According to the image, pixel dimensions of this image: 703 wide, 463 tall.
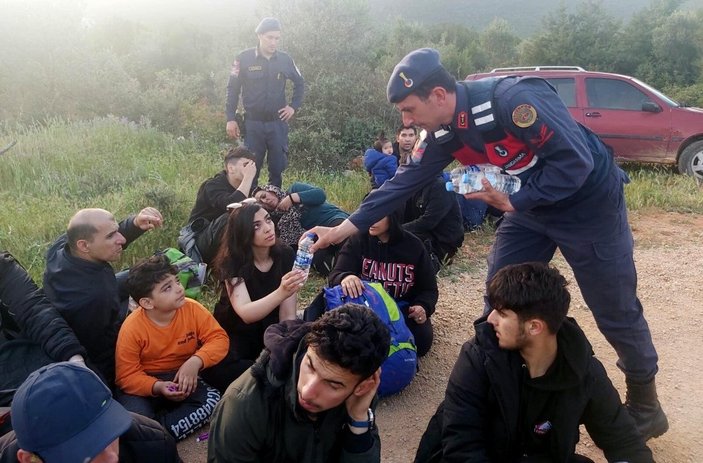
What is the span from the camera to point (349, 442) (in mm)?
2102

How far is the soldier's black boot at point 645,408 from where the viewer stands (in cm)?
281

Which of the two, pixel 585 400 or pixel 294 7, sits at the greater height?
pixel 294 7

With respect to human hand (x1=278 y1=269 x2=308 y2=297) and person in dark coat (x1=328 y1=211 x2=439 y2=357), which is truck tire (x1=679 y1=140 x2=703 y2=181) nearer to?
person in dark coat (x1=328 y1=211 x2=439 y2=357)

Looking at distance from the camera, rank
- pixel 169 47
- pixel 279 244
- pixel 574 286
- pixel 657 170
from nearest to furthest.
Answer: pixel 279 244
pixel 574 286
pixel 657 170
pixel 169 47

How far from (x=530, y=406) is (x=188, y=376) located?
1.82 meters

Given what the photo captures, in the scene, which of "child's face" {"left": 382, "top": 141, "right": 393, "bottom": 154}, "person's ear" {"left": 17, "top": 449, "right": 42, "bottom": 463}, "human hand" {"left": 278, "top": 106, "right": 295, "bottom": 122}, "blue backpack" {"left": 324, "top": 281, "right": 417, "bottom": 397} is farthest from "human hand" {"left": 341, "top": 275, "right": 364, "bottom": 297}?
"human hand" {"left": 278, "top": 106, "right": 295, "bottom": 122}

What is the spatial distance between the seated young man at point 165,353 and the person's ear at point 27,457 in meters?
1.30

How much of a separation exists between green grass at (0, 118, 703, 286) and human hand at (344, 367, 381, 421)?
2623 millimetres

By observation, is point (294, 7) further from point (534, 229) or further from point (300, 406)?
point (300, 406)

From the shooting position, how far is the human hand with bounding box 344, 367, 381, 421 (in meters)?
1.97

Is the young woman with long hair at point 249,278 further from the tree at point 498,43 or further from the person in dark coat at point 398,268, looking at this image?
the tree at point 498,43

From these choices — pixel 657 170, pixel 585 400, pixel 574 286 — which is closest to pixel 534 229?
pixel 585 400

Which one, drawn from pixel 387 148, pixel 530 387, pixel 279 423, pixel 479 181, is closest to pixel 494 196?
pixel 479 181

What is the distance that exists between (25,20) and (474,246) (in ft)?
43.3
